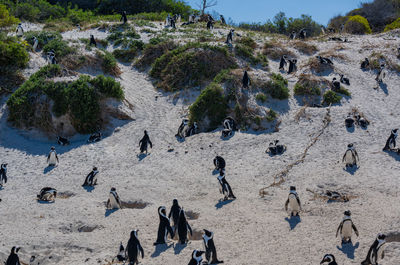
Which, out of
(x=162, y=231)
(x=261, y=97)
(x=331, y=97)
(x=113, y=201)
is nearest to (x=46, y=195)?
(x=113, y=201)

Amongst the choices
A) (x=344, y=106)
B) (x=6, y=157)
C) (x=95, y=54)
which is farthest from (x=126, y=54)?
(x=344, y=106)

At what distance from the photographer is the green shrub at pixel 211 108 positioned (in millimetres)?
16266

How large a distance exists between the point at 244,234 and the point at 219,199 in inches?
80.7

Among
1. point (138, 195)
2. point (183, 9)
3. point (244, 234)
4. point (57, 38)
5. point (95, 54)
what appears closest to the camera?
point (244, 234)

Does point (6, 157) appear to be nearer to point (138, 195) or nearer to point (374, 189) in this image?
point (138, 195)

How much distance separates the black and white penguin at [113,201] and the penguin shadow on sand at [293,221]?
3706mm

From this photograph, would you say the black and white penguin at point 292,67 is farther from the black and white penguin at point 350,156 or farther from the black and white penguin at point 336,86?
the black and white penguin at point 350,156

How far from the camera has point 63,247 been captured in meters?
8.70

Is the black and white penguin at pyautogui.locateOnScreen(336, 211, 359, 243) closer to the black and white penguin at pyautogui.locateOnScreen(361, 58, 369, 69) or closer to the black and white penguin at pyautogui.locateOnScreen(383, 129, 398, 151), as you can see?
the black and white penguin at pyautogui.locateOnScreen(383, 129, 398, 151)

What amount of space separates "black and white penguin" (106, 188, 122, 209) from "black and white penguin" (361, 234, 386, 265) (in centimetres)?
537

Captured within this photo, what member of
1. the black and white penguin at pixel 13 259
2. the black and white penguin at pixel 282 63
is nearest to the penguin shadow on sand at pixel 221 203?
the black and white penguin at pixel 13 259

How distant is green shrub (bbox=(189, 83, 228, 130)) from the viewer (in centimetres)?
1627

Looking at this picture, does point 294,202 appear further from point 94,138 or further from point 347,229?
point 94,138

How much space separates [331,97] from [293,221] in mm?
8843
